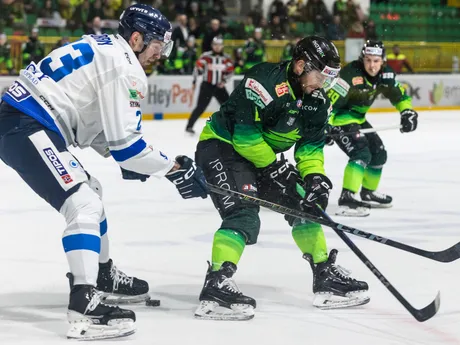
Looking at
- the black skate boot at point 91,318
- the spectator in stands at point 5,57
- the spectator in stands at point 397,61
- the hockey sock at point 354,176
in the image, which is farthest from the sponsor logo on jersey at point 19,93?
the spectator in stands at point 397,61

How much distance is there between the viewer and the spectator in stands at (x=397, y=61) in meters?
14.9

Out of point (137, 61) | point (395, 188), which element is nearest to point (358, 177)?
point (395, 188)

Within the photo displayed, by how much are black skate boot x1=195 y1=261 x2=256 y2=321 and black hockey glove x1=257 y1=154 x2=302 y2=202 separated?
449 mm

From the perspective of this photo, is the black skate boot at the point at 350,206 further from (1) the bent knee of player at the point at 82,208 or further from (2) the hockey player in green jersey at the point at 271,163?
(1) the bent knee of player at the point at 82,208

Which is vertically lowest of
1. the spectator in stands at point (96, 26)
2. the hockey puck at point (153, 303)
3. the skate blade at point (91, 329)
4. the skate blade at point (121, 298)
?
the spectator in stands at point (96, 26)

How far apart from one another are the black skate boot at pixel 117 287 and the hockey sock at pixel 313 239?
69 centimetres

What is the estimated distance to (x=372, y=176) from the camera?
21.3 feet

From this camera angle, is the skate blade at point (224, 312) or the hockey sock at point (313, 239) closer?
the skate blade at point (224, 312)

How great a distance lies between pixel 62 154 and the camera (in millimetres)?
3191

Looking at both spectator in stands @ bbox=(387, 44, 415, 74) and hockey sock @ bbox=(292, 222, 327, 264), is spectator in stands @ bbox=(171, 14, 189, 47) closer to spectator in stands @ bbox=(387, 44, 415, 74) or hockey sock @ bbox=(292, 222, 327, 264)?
spectator in stands @ bbox=(387, 44, 415, 74)

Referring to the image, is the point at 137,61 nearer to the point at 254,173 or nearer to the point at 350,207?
the point at 254,173

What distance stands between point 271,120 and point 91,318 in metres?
1.13

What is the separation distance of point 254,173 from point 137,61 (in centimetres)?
82

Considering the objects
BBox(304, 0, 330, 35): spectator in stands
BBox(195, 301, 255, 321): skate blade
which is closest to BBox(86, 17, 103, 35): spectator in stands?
BBox(304, 0, 330, 35): spectator in stands
